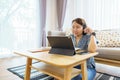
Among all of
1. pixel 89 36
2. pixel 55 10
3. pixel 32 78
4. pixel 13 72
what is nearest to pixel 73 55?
pixel 89 36

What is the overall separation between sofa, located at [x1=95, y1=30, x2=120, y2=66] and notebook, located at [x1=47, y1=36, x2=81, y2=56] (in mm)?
1108

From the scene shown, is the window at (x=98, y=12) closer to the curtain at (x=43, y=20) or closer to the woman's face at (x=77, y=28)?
the curtain at (x=43, y=20)

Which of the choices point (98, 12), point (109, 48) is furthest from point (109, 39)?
point (98, 12)

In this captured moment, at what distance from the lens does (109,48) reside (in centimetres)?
227

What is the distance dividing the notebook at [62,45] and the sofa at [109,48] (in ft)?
3.64

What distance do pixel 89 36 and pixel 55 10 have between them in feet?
9.08

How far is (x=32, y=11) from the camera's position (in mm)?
3559

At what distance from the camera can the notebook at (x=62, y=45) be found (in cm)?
122

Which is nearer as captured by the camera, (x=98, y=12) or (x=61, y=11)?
(x=98, y=12)

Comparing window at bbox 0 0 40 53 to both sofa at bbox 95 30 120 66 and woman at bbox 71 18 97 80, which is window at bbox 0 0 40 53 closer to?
sofa at bbox 95 30 120 66

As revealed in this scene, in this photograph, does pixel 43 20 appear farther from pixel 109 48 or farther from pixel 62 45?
pixel 62 45

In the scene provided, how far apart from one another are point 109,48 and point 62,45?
1.26 metres

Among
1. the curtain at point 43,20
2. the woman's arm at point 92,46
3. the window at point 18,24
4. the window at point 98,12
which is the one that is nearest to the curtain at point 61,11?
the window at point 98,12

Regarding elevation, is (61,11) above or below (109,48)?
above
